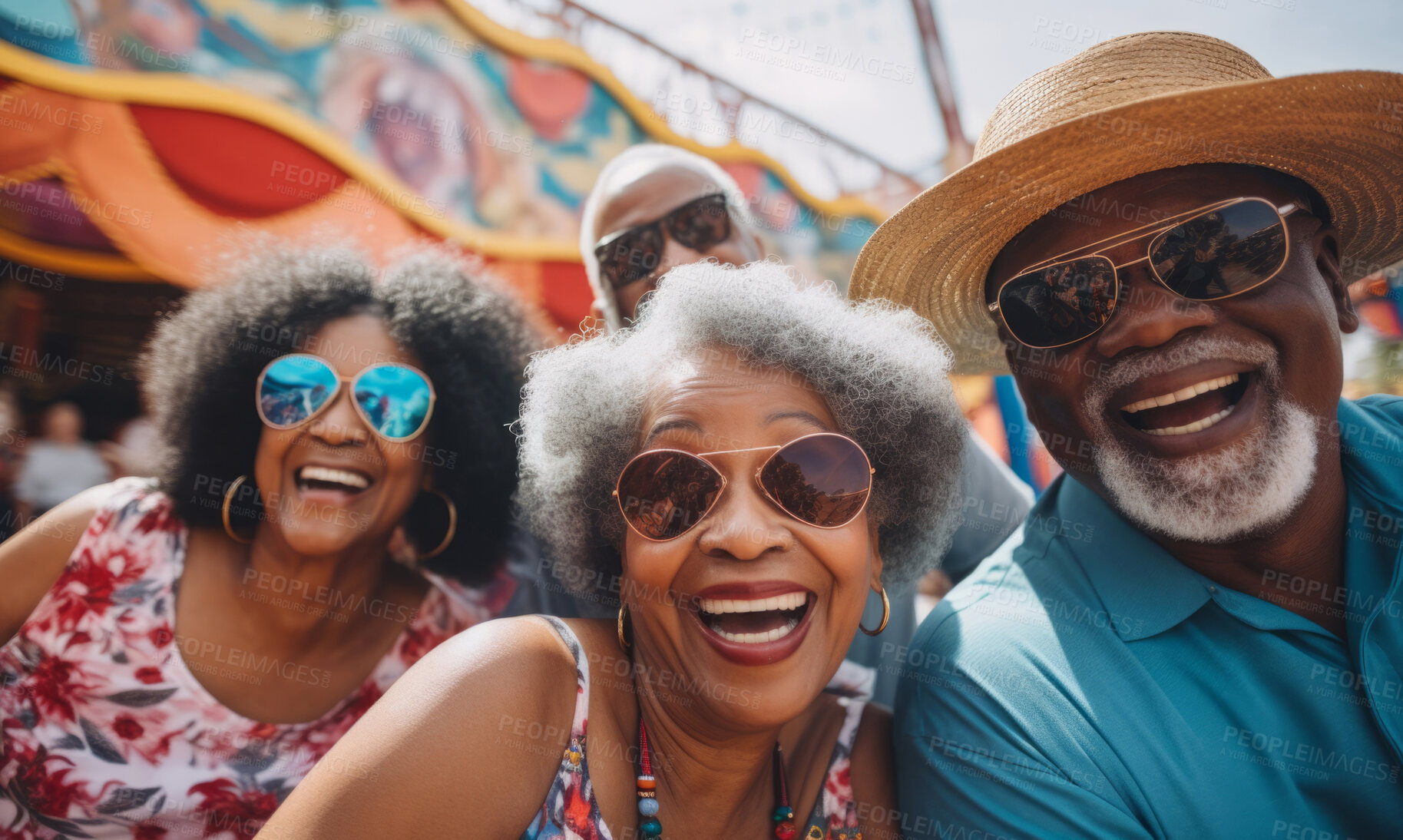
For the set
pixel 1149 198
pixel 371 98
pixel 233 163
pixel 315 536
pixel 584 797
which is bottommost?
pixel 584 797

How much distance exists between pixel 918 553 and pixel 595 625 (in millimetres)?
1143

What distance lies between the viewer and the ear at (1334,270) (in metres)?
2.30

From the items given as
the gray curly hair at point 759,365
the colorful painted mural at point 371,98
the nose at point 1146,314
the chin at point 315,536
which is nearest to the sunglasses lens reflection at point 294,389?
the chin at point 315,536

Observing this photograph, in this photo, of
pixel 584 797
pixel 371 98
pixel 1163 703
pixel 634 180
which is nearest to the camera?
pixel 584 797

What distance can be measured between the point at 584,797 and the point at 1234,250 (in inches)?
89.3

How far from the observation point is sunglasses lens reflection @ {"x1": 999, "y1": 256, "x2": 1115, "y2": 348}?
2.13 metres

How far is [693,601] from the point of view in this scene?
1.83 m

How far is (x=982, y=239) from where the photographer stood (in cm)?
251

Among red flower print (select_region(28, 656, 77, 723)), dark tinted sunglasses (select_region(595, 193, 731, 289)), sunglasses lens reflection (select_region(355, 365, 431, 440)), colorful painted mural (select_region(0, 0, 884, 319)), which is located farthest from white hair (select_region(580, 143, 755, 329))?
colorful painted mural (select_region(0, 0, 884, 319))

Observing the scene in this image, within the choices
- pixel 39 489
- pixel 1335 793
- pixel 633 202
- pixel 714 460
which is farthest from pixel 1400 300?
pixel 39 489

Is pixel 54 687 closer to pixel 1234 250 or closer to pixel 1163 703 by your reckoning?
pixel 1163 703

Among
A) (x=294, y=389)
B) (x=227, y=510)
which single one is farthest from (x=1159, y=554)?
(x=227, y=510)

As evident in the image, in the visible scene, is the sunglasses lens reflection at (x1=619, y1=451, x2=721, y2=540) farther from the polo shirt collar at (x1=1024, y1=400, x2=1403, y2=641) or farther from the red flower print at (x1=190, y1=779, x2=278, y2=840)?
the red flower print at (x1=190, y1=779, x2=278, y2=840)

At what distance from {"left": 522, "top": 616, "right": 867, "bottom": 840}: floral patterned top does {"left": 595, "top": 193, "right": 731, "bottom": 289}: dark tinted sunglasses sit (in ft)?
6.12
